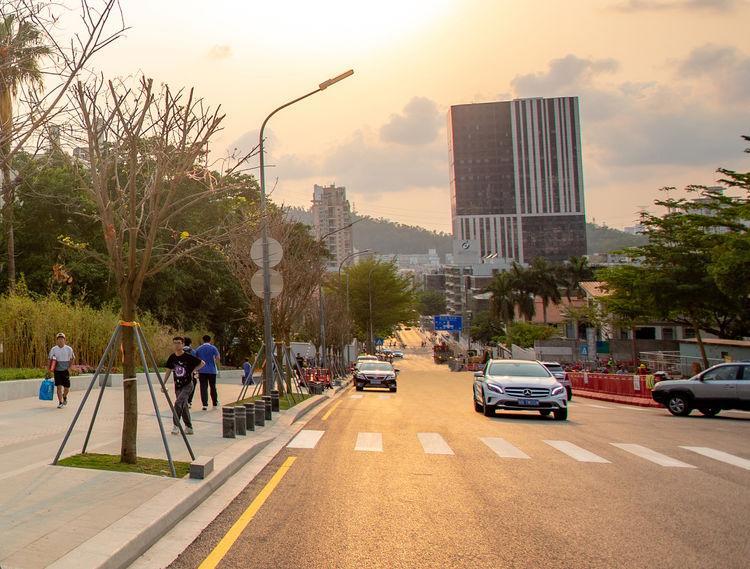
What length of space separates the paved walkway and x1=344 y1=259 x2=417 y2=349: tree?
3133 inches

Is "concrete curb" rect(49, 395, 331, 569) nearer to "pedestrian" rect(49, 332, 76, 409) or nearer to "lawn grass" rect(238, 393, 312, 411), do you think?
"pedestrian" rect(49, 332, 76, 409)

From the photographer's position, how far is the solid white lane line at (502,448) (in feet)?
40.3

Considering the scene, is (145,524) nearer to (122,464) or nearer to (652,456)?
(122,464)

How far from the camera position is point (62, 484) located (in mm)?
8391

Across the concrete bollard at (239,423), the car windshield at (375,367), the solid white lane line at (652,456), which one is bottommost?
the solid white lane line at (652,456)

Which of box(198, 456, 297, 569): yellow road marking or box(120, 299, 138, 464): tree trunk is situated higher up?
box(120, 299, 138, 464): tree trunk

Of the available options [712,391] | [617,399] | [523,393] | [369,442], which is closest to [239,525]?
[369,442]

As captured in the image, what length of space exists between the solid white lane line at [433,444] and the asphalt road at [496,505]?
0.04 metres

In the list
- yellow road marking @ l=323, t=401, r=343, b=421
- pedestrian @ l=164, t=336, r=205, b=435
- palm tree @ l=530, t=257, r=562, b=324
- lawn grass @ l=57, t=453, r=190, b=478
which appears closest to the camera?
lawn grass @ l=57, t=453, r=190, b=478

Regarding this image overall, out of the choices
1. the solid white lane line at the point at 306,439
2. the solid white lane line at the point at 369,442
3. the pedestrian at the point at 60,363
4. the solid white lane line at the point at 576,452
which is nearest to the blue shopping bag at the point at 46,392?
the pedestrian at the point at 60,363

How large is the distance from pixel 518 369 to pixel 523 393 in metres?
1.57

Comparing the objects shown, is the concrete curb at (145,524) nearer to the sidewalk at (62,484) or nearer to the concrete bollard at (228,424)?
the sidewalk at (62,484)

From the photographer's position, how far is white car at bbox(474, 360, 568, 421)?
19.0 metres

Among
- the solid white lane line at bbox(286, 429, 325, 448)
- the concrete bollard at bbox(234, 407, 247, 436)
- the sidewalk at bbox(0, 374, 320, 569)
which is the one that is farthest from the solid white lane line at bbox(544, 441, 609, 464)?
the concrete bollard at bbox(234, 407, 247, 436)
